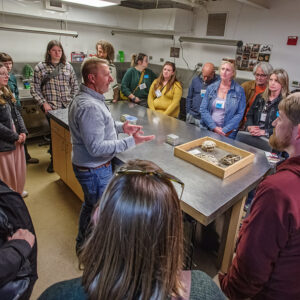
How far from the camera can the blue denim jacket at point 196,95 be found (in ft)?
11.2

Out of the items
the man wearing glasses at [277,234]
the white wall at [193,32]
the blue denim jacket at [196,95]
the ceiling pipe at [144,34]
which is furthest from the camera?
the ceiling pipe at [144,34]

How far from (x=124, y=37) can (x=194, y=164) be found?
4.49 meters

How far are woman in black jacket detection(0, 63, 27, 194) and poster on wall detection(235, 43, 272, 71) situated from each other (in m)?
3.40

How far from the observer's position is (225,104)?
270 centimetres

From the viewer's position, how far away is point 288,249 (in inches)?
35.9

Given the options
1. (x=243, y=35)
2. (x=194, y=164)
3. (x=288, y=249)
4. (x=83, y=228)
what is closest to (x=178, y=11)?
(x=243, y=35)

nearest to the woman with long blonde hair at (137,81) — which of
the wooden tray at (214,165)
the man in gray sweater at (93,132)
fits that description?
Result: the wooden tray at (214,165)

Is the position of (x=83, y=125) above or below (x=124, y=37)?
below

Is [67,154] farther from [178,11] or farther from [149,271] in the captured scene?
[178,11]

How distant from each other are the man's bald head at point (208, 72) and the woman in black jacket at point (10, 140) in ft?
7.73

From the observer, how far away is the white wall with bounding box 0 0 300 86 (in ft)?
11.5

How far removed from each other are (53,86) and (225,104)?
209cm

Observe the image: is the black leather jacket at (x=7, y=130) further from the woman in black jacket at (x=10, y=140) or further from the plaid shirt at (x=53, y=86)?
the plaid shirt at (x=53, y=86)

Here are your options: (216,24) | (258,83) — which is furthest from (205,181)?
(216,24)
